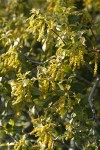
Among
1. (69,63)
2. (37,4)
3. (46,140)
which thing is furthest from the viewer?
(37,4)

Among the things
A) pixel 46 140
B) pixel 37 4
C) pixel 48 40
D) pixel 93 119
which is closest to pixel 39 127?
pixel 46 140

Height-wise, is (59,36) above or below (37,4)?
below

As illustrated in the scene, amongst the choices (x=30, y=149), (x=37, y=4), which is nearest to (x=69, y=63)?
(x=30, y=149)

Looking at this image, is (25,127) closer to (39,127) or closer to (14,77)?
(14,77)

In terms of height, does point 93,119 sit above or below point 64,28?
below

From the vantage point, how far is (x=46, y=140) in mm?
2520

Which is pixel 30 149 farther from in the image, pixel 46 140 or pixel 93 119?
pixel 93 119

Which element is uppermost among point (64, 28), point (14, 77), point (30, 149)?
point (64, 28)

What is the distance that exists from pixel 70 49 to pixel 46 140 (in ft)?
1.82

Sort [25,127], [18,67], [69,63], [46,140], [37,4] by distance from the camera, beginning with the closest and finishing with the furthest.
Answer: [46,140] < [69,63] < [18,67] < [25,127] < [37,4]

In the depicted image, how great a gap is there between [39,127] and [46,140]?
99 millimetres

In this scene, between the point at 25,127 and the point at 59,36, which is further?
the point at 25,127

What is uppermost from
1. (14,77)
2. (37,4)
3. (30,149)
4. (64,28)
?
(37,4)

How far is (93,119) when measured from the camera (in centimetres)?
273
